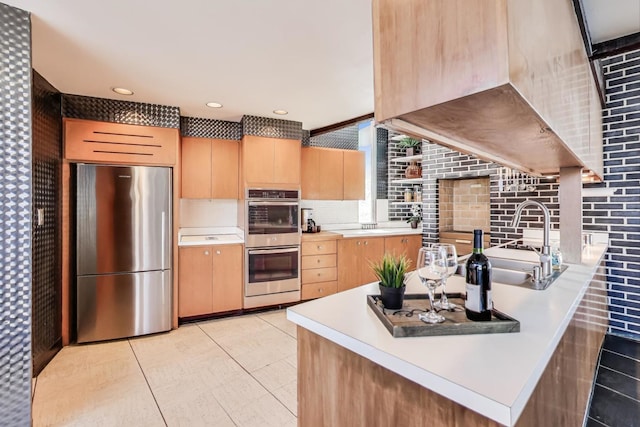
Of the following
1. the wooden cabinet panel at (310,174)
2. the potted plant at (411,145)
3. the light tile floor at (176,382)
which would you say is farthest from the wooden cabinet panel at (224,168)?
the potted plant at (411,145)

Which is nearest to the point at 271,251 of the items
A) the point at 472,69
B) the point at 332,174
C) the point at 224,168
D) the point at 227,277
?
the point at 227,277

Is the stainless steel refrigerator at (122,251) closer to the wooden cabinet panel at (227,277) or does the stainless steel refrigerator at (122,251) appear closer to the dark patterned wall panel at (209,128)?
the wooden cabinet panel at (227,277)

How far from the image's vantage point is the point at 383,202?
17.4 ft

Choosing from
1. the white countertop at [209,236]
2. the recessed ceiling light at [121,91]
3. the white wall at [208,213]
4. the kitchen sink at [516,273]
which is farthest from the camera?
the white wall at [208,213]

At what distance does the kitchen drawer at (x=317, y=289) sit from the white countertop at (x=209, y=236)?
107 cm

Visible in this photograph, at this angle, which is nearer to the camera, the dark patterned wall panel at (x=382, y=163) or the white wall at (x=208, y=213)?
the white wall at (x=208, y=213)

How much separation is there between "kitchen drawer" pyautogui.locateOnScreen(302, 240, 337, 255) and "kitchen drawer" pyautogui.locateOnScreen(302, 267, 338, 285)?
227 mm

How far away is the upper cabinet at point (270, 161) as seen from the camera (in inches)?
146

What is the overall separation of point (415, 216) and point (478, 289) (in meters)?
4.45

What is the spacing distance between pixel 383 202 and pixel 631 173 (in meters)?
3.08

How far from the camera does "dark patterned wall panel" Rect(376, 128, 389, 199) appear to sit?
520 centimetres

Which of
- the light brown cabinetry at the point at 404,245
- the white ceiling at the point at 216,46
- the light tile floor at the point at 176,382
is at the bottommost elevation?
the light tile floor at the point at 176,382

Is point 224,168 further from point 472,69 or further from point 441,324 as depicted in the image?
point 472,69

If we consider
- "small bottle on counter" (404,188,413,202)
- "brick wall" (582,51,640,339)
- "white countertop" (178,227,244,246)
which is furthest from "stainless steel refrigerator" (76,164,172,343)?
"brick wall" (582,51,640,339)
